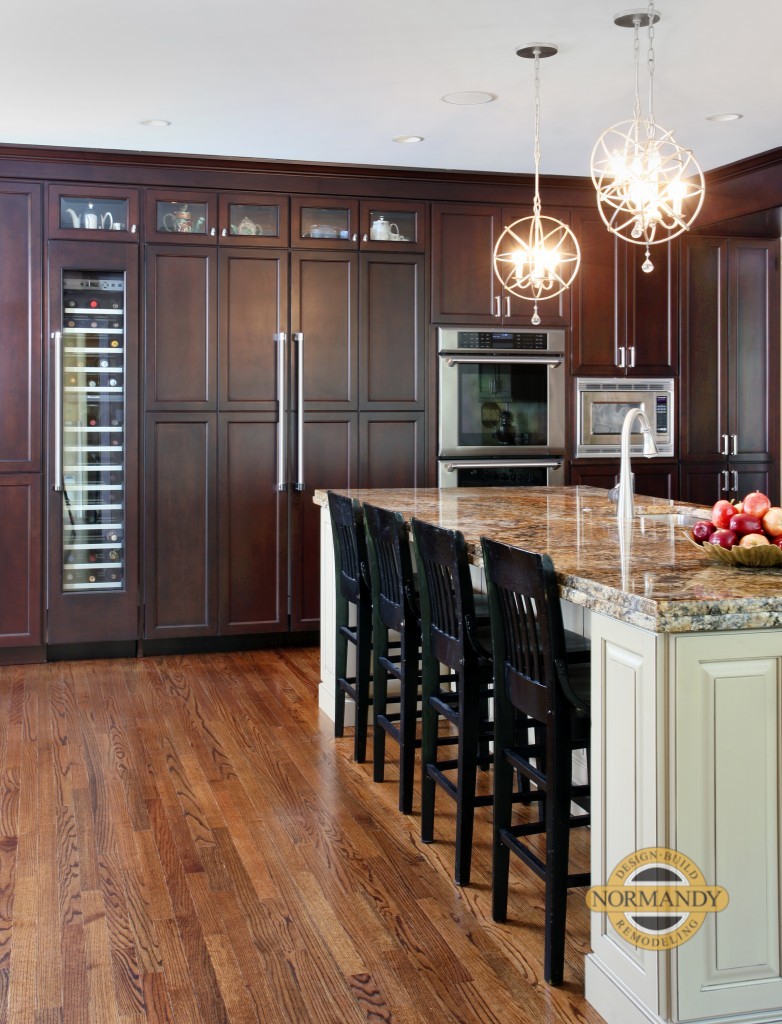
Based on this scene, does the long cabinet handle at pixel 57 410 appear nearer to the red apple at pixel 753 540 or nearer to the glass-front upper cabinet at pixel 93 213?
the glass-front upper cabinet at pixel 93 213

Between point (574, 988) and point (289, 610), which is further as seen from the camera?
point (289, 610)

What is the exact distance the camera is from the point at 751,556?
2.35m

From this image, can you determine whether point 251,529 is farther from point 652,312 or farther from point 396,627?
point 652,312

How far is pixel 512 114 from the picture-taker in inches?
187

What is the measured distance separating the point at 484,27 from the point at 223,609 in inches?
129

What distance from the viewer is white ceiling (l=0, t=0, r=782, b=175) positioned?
11.8ft

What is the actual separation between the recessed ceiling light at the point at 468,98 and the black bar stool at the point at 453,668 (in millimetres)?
2225

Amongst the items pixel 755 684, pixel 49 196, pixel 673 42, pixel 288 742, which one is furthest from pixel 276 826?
pixel 49 196

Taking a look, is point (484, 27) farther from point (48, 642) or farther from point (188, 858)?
point (48, 642)

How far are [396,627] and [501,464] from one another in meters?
2.73

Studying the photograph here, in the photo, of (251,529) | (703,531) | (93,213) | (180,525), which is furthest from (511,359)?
(703,531)

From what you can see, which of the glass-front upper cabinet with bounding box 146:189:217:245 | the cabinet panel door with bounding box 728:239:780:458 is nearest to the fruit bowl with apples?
the glass-front upper cabinet with bounding box 146:189:217:245

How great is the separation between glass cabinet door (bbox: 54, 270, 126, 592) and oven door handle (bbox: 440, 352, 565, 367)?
179cm

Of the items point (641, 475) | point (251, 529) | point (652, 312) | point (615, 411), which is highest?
point (652, 312)
